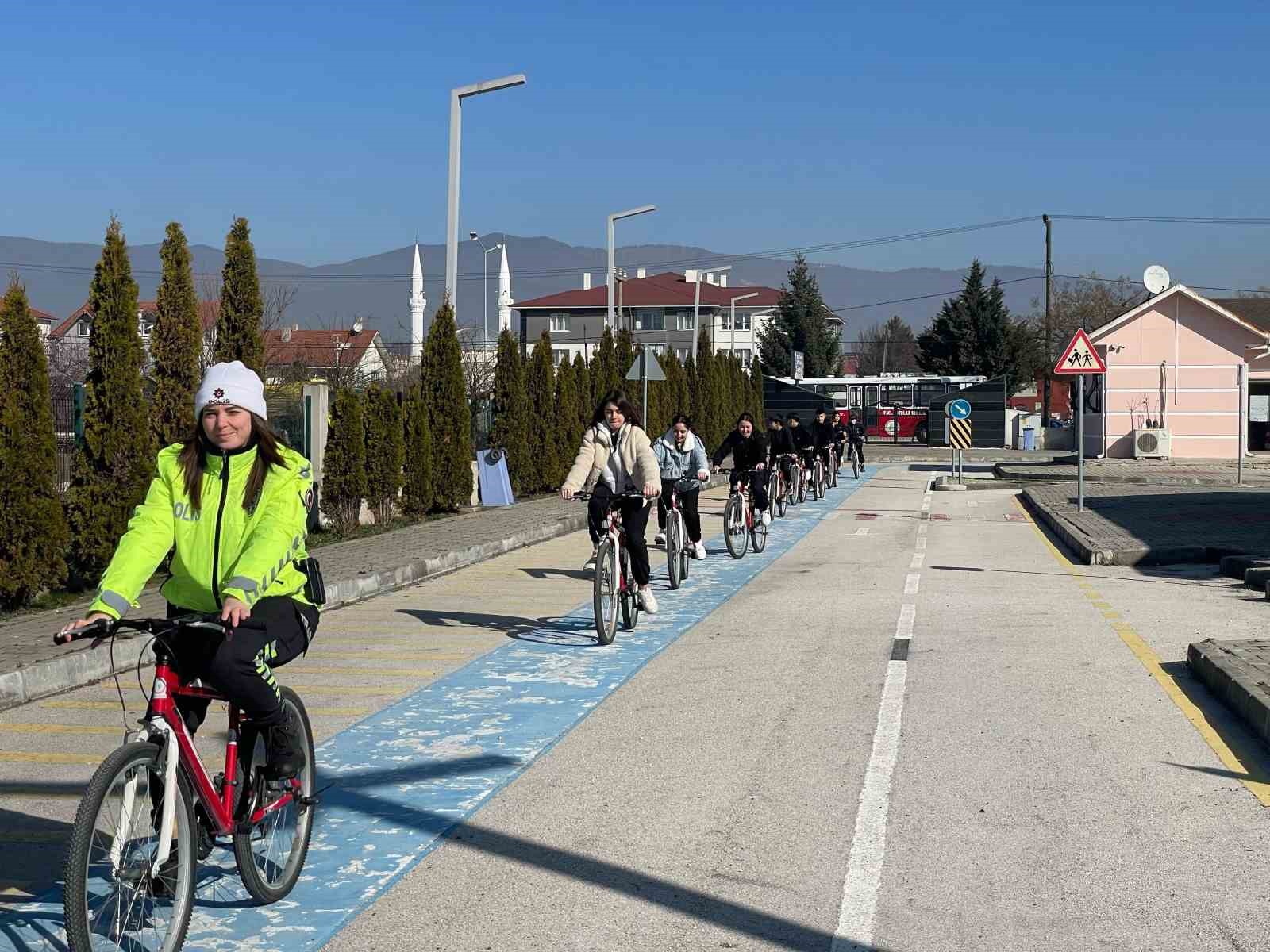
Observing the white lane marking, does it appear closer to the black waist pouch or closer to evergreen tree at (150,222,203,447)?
the black waist pouch

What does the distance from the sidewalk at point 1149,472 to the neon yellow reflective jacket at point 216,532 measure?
3202 centimetres

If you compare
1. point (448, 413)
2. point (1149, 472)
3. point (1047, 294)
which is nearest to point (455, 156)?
point (448, 413)

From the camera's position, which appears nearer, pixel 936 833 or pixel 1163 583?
pixel 936 833

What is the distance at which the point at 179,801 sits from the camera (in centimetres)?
448

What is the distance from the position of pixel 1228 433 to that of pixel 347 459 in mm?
34288

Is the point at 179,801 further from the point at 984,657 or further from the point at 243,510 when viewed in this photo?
the point at 984,657

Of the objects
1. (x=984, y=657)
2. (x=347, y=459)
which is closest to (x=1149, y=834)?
(x=984, y=657)

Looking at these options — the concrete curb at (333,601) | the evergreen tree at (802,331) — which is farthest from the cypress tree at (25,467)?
the evergreen tree at (802,331)

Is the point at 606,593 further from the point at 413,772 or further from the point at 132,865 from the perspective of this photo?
the point at 132,865

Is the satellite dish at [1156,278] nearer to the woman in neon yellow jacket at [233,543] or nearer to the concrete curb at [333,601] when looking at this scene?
the concrete curb at [333,601]

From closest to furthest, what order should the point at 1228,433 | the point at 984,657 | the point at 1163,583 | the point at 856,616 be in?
the point at 984,657 → the point at 856,616 → the point at 1163,583 → the point at 1228,433

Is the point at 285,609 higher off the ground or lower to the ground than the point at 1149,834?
higher

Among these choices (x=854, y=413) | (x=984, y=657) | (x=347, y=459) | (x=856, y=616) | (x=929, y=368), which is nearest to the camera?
(x=984, y=657)

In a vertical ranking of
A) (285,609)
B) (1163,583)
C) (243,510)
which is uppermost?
(243,510)
